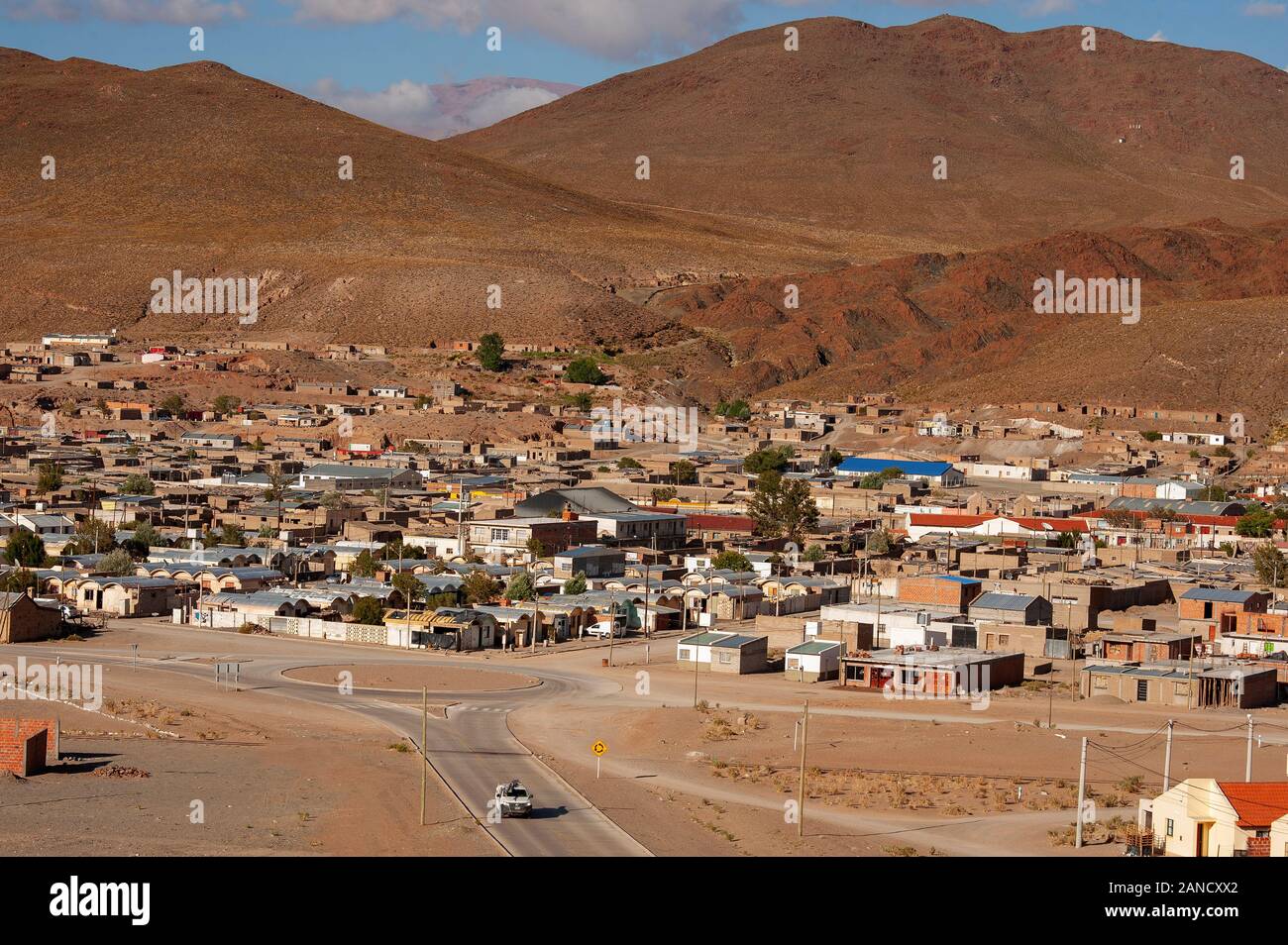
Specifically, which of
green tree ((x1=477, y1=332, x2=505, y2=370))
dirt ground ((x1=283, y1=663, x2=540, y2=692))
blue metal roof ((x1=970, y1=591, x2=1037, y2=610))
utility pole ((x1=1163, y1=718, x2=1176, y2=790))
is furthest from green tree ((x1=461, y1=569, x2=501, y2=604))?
green tree ((x1=477, y1=332, x2=505, y2=370))

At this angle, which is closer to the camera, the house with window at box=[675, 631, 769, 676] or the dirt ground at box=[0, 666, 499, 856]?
the dirt ground at box=[0, 666, 499, 856]

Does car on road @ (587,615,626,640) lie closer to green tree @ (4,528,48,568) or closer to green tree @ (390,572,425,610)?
green tree @ (390,572,425,610)

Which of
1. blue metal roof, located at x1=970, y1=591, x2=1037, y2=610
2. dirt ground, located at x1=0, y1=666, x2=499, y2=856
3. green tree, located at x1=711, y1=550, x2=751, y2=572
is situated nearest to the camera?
dirt ground, located at x1=0, y1=666, x2=499, y2=856

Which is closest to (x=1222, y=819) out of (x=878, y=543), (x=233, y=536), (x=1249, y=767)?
(x=1249, y=767)

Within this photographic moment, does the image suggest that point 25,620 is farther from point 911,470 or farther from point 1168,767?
point 911,470

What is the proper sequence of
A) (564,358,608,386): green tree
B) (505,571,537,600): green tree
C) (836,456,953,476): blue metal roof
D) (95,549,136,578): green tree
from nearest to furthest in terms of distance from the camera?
(505,571,537,600): green tree, (95,549,136,578): green tree, (836,456,953,476): blue metal roof, (564,358,608,386): green tree
